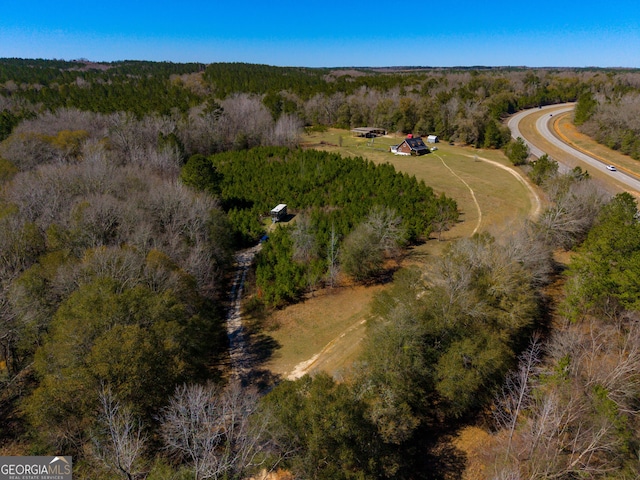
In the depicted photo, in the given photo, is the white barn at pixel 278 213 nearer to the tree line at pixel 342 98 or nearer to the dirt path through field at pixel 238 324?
the dirt path through field at pixel 238 324

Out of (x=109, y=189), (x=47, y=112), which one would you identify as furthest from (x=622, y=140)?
(x=47, y=112)

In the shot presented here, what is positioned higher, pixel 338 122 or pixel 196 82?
pixel 196 82

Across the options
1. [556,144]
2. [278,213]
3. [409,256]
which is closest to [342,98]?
[556,144]

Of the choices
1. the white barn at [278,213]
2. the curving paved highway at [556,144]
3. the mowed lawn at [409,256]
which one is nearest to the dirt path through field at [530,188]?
the mowed lawn at [409,256]

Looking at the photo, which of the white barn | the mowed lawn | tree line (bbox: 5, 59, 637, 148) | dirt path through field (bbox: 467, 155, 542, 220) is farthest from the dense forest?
tree line (bbox: 5, 59, 637, 148)

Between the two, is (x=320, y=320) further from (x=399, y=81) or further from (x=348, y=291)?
(x=399, y=81)

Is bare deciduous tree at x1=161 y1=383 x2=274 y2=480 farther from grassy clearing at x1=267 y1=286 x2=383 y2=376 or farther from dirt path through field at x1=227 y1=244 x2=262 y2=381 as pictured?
grassy clearing at x1=267 y1=286 x2=383 y2=376
